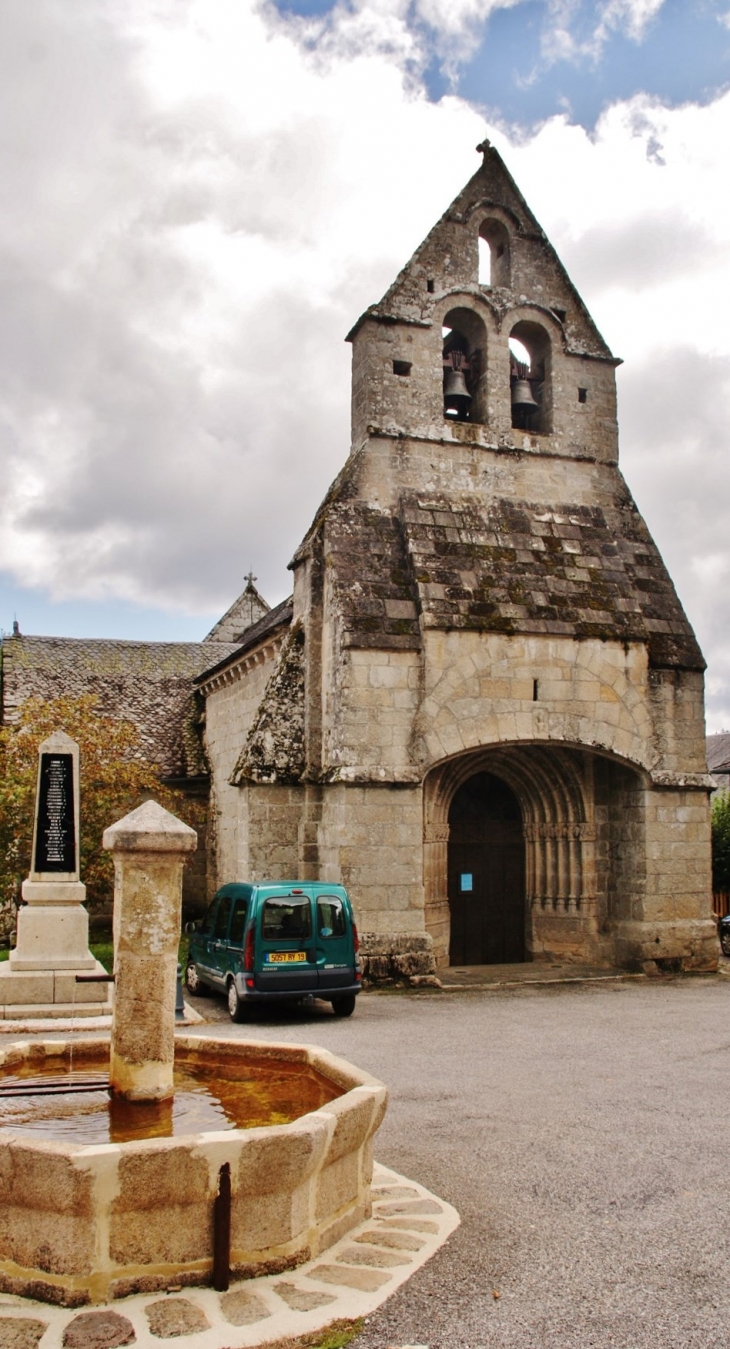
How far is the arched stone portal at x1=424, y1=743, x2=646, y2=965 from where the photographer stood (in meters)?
16.0

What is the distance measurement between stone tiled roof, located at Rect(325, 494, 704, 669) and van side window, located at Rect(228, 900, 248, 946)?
13.7ft

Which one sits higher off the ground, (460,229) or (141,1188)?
(460,229)

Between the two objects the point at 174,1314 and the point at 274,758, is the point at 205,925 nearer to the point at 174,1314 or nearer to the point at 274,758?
the point at 274,758

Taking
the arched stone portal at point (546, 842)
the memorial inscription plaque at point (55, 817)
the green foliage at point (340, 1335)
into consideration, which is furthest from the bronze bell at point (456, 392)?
the green foliage at point (340, 1335)

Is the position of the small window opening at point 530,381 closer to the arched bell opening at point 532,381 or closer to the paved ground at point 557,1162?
the arched bell opening at point 532,381

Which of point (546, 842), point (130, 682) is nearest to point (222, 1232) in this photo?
point (546, 842)

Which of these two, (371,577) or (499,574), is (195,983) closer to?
(371,577)

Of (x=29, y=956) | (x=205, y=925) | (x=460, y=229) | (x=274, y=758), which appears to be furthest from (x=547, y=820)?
(x=460, y=229)

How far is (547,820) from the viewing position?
1703 cm

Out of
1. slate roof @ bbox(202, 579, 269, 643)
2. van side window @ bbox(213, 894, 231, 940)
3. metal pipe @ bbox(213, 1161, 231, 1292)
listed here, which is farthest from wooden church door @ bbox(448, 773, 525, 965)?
slate roof @ bbox(202, 579, 269, 643)

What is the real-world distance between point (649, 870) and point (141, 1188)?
1245 cm

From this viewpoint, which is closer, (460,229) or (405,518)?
(405,518)

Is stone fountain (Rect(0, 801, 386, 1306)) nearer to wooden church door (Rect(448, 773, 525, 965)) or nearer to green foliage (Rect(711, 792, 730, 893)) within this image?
wooden church door (Rect(448, 773, 525, 965))

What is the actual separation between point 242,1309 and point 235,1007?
754 centimetres
